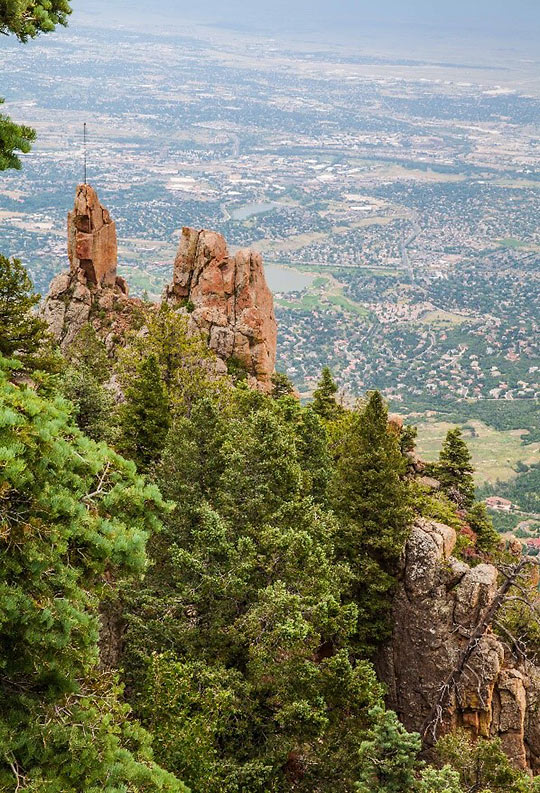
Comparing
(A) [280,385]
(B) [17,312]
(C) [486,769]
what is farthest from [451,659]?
(A) [280,385]

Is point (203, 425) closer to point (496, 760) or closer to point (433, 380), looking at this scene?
point (496, 760)

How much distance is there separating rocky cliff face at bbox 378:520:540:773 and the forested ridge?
83 centimetres

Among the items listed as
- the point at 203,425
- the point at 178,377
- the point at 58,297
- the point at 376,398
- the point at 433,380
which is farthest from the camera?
the point at 433,380

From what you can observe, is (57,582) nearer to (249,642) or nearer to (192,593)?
(192,593)

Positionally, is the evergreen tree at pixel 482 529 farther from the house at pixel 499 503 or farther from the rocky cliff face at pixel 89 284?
the house at pixel 499 503

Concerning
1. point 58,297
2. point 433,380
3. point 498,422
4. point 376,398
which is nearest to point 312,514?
point 376,398

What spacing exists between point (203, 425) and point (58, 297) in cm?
3849

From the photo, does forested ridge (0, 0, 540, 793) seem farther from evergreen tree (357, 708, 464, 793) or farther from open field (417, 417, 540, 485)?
open field (417, 417, 540, 485)

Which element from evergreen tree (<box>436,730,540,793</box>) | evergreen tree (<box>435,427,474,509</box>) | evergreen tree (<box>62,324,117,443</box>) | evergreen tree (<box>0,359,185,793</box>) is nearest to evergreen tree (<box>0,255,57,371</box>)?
evergreen tree (<box>62,324,117,443</box>)

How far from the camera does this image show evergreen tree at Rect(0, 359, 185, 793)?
38.4 feet

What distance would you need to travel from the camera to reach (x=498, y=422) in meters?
162

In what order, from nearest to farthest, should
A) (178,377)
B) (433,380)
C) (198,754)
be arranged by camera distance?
1. (198,754)
2. (178,377)
3. (433,380)

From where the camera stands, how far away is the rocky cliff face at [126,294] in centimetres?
5988

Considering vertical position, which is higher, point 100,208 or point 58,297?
point 100,208
